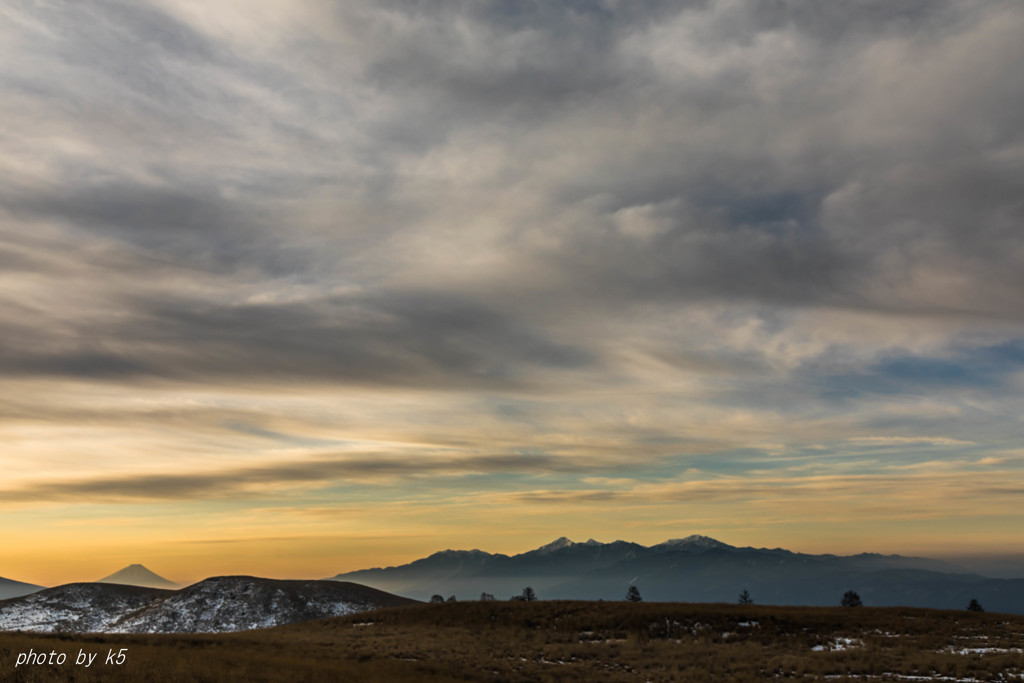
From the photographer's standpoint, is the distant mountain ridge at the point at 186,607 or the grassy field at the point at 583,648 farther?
the distant mountain ridge at the point at 186,607

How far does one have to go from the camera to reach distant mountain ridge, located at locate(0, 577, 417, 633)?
409ft

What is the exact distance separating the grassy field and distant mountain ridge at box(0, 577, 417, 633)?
79679mm

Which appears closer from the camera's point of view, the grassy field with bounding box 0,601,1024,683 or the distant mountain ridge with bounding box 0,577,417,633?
the grassy field with bounding box 0,601,1024,683

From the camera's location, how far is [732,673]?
3556cm

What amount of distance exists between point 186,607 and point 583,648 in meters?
118

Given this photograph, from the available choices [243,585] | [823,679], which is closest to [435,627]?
[823,679]

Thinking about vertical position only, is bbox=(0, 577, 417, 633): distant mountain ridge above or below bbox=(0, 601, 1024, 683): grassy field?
below

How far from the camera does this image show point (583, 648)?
44.8 m

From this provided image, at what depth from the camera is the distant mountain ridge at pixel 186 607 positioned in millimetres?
124750

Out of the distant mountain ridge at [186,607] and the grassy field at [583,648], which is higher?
the grassy field at [583,648]

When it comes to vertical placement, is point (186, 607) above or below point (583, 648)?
below

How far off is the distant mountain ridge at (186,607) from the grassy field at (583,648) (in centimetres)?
7968

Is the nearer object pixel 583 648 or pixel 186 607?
pixel 583 648

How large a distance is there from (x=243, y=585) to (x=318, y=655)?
12339cm
